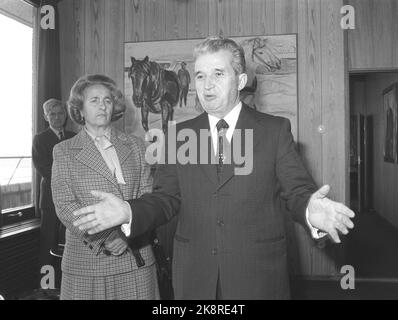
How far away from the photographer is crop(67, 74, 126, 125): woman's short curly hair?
4.24 ft

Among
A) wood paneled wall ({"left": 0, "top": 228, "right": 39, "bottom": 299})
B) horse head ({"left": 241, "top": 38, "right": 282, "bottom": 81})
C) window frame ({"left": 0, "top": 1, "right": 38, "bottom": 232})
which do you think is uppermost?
horse head ({"left": 241, "top": 38, "right": 282, "bottom": 81})

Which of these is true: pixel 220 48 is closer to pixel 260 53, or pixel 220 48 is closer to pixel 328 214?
pixel 328 214

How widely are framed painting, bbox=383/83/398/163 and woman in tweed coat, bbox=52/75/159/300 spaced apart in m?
2.15

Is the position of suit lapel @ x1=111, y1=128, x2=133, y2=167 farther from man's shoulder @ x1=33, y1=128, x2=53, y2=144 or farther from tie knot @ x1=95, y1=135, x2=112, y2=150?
man's shoulder @ x1=33, y1=128, x2=53, y2=144

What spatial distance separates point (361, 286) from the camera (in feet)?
7.97

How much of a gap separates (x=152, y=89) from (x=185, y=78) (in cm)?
21

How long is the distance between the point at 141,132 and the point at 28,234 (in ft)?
2.93

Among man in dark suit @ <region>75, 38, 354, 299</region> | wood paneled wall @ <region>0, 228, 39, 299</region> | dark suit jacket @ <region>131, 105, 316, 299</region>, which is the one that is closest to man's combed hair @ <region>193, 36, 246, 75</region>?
man in dark suit @ <region>75, 38, 354, 299</region>

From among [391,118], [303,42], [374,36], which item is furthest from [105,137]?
[391,118]

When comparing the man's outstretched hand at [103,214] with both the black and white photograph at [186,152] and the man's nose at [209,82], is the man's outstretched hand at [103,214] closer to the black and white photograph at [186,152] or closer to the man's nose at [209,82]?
the black and white photograph at [186,152]

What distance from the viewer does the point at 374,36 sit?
8.32 feet

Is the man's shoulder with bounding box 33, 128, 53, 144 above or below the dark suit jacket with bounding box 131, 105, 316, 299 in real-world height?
above
